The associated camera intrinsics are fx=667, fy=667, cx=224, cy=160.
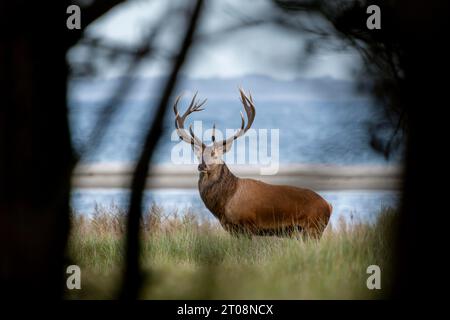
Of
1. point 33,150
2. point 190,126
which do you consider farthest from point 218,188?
point 33,150

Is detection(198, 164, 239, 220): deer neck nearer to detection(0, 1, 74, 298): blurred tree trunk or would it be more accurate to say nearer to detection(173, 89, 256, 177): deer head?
detection(173, 89, 256, 177): deer head

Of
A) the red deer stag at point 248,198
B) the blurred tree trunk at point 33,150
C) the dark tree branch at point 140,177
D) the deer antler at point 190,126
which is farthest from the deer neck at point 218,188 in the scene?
the blurred tree trunk at point 33,150

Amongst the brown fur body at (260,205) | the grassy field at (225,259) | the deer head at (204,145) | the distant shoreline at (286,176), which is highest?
the deer head at (204,145)

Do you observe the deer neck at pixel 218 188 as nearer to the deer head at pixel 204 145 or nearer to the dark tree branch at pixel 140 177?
the deer head at pixel 204 145

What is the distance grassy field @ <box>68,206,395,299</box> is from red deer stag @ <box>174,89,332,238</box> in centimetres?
7

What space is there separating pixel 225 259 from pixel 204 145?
1.80 ft

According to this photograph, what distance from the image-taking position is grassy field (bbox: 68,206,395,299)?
3.10m

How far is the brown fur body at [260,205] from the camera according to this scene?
10.4 ft

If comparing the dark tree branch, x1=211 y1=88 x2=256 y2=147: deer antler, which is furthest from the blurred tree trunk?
x1=211 y1=88 x2=256 y2=147: deer antler

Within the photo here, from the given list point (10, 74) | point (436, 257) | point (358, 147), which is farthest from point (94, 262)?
point (436, 257)

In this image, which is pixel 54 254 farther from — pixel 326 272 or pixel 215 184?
pixel 326 272

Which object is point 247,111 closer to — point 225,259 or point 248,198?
point 248,198

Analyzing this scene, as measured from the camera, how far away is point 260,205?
3.25 meters

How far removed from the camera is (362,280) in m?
3.10
